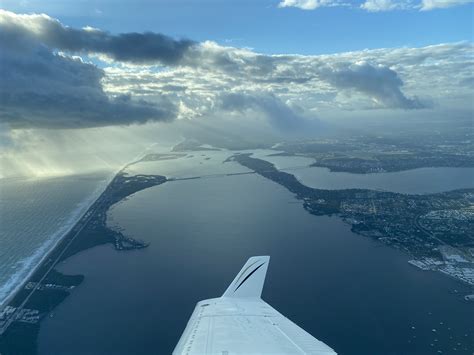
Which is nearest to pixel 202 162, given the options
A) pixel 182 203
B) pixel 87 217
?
pixel 182 203

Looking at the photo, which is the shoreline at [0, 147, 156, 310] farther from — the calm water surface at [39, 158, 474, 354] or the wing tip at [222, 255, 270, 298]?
the wing tip at [222, 255, 270, 298]

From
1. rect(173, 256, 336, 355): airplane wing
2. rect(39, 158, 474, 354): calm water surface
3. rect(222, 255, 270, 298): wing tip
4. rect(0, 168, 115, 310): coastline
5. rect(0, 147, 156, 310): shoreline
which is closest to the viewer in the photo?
rect(173, 256, 336, 355): airplane wing

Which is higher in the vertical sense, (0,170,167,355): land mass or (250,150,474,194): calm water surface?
(250,150,474,194): calm water surface

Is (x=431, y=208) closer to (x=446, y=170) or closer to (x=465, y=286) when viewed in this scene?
(x=465, y=286)

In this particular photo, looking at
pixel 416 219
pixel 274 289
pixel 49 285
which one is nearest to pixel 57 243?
pixel 49 285

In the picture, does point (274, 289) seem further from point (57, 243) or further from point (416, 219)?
point (57, 243)

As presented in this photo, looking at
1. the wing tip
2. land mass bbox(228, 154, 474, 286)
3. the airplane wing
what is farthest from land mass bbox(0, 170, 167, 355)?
land mass bbox(228, 154, 474, 286)
